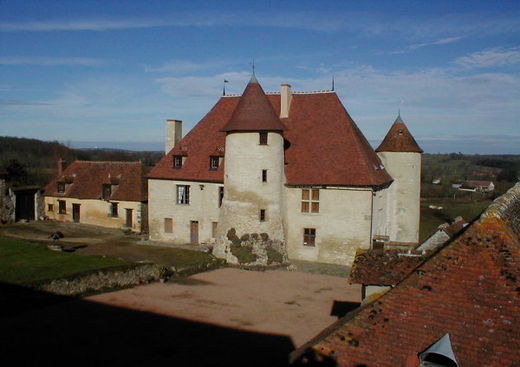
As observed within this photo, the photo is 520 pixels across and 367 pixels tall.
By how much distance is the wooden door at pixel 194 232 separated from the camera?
95.8 ft

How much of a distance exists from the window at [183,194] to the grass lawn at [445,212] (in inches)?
755

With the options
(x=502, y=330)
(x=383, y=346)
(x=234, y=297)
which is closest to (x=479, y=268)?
(x=502, y=330)

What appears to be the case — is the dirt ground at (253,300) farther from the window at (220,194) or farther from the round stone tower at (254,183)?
the window at (220,194)

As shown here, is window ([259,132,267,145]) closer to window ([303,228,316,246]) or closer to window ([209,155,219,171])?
window ([209,155,219,171])

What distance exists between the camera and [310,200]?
25688 mm

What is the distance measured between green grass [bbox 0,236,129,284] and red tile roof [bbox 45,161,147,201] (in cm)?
1008

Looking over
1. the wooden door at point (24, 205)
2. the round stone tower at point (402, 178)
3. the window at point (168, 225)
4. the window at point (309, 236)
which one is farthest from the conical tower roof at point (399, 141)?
the wooden door at point (24, 205)

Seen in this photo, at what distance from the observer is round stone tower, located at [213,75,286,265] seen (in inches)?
971

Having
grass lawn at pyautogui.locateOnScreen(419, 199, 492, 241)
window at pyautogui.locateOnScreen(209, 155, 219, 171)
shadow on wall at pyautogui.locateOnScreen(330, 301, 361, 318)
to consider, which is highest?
window at pyautogui.locateOnScreen(209, 155, 219, 171)

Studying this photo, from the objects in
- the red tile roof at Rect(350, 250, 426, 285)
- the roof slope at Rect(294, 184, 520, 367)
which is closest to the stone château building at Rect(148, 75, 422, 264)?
the red tile roof at Rect(350, 250, 426, 285)


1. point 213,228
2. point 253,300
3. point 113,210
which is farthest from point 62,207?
point 253,300

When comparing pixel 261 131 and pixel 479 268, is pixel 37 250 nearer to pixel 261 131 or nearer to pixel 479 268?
pixel 261 131

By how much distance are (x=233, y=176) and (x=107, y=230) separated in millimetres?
13457

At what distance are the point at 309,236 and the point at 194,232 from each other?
7627mm
